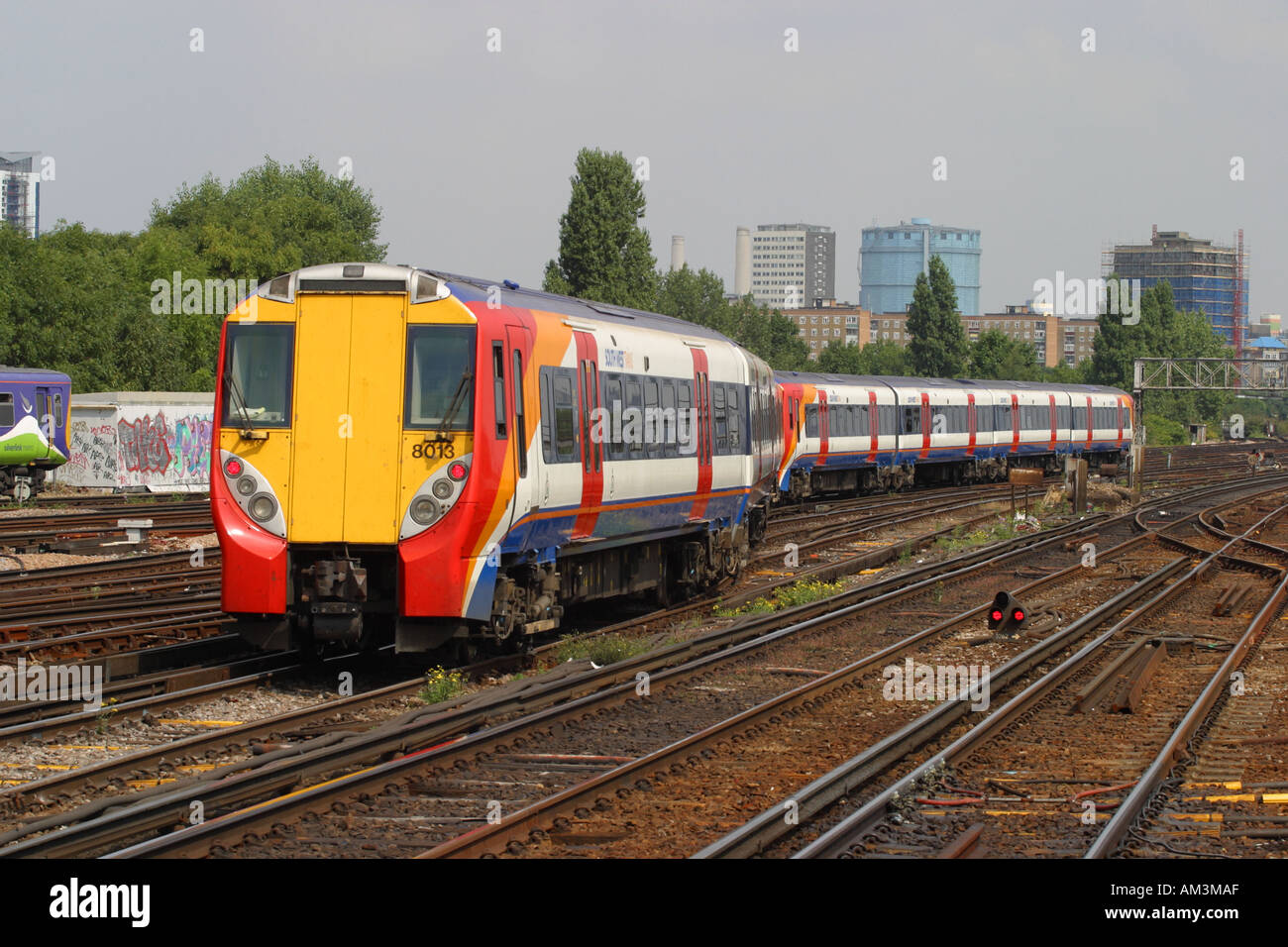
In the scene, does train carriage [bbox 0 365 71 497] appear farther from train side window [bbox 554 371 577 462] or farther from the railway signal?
the railway signal

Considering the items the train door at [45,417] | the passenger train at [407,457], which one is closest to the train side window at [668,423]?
the passenger train at [407,457]

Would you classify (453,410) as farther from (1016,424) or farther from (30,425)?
(1016,424)

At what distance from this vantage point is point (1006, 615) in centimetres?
1655

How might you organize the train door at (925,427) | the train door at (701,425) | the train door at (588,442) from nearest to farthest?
the train door at (588,442), the train door at (701,425), the train door at (925,427)

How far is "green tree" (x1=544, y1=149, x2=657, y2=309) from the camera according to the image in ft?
226

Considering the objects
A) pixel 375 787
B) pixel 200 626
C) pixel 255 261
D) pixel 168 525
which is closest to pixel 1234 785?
pixel 375 787

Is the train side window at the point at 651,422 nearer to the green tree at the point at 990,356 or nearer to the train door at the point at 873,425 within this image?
the train door at the point at 873,425

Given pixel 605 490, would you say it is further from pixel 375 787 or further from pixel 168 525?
pixel 168 525

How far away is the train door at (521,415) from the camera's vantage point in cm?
1295

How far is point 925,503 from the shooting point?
39.8 m

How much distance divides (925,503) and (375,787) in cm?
3227

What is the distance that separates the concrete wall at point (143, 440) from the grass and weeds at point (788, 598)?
22109mm

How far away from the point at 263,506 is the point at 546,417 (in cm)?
277

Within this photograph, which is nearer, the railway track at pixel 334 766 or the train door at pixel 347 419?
the railway track at pixel 334 766
